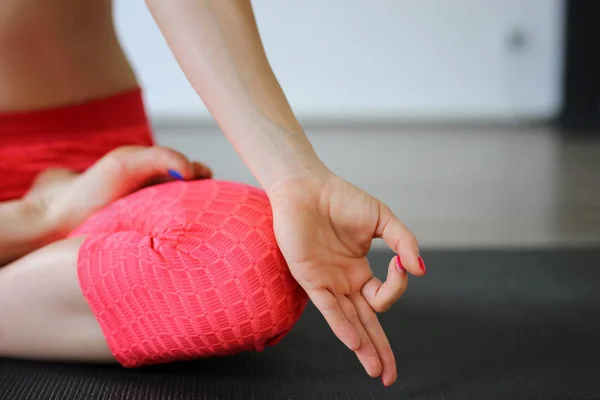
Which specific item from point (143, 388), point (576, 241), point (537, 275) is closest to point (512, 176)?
point (576, 241)

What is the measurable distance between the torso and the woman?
177mm

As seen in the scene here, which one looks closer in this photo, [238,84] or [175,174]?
[238,84]

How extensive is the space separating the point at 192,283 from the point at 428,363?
1.01ft

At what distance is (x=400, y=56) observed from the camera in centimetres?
406

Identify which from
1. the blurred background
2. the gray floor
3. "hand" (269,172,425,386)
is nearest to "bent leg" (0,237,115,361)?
"hand" (269,172,425,386)

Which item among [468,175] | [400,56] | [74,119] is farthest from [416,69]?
[74,119]

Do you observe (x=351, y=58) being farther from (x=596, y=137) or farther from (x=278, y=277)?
(x=278, y=277)

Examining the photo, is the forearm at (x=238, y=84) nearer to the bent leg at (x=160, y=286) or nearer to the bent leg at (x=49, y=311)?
the bent leg at (x=160, y=286)

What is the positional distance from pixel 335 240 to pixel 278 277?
0.07 metres

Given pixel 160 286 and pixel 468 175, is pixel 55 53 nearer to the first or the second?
pixel 160 286

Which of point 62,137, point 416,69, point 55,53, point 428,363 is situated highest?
point 55,53

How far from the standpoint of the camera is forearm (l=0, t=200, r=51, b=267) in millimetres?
920

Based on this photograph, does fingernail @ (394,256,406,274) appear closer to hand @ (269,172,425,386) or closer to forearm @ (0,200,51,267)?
hand @ (269,172,425,386)

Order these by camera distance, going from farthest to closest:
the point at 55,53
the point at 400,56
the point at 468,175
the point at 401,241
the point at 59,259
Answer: the point at 400,56 < the point at 468,175 < the point at 55,53 < the point at 59,259 < the point at 401,241
